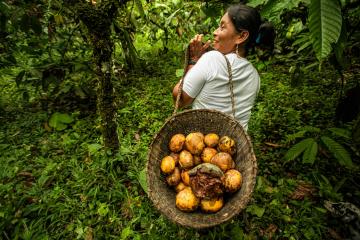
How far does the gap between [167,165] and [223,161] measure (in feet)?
0.91

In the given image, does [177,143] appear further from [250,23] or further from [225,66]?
[250,23]

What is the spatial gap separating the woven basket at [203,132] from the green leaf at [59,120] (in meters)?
1.55

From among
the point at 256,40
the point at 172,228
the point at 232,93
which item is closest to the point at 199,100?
the point at 232,93

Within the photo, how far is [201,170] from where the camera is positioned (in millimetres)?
1381

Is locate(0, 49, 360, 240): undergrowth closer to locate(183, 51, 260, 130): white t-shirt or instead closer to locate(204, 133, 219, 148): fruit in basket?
locate(204, 133, 219, 148): fruit in basket

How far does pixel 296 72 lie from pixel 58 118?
2.14 m

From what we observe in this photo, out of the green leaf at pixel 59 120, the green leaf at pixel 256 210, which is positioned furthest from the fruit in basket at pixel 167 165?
the green leaf at pixel 59 120

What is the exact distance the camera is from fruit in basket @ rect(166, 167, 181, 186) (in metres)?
1.51

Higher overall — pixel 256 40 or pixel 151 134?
pixel 256 40

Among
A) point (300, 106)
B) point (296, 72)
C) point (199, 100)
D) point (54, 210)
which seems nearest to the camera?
point (199, 100)

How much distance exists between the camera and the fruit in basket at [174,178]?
1.51 metres

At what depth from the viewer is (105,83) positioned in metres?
1.91

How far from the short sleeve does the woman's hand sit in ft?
0.51

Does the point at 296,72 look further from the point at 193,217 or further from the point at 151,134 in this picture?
the point at 193,217
